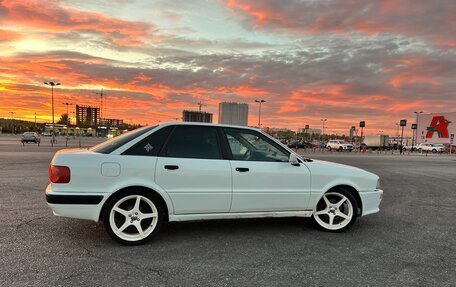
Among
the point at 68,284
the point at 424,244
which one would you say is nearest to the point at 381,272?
the point at 424,244

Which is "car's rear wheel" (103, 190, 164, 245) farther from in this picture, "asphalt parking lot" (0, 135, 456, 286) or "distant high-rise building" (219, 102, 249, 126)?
"distant high-rise building" (219, 102, 249, 126)

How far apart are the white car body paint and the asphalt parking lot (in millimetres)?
404

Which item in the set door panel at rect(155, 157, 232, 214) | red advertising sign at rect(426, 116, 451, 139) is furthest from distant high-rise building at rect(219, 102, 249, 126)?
red advertising sign at rect(426, 116, 451, 139)

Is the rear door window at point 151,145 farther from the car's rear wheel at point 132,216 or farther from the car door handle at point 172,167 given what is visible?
the car's rear wheel at point 132,216

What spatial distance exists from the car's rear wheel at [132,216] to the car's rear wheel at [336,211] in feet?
7.88

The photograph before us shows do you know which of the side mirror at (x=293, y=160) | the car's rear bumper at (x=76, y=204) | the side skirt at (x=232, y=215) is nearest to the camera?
the car's rear bumper at (x=76, y=204)

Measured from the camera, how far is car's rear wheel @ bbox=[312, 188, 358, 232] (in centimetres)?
506

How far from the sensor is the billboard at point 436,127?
2899 inches

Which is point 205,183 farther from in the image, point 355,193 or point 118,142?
point 355,193

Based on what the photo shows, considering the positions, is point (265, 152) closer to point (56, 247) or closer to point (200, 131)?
point (200, 131)

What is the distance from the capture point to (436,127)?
7712 cm

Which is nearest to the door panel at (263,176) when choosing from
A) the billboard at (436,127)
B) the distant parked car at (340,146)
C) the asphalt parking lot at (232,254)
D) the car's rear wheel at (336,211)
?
the car's rear wheel at (336,211)

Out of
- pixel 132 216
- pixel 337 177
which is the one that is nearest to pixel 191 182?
pixel 132 216

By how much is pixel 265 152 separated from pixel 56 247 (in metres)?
2.98
